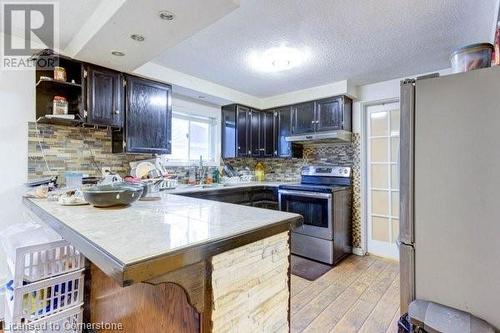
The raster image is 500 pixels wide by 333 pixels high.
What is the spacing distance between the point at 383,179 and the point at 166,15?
3.15m

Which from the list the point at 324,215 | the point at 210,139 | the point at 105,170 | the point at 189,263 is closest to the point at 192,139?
the point at 210,139

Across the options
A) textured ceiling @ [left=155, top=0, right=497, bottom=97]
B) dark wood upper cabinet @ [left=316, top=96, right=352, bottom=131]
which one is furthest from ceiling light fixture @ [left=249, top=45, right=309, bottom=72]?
dark wood upper cabinet @ [left=316, top=96, right=352, bottom=131]

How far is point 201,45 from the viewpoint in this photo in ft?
7.66

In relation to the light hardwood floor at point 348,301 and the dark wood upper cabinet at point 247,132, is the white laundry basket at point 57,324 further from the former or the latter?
the dark wood upper cabinet at point 247,132

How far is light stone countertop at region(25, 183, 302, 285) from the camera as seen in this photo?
2.30 ft

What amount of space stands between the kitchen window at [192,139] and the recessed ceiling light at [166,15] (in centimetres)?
188

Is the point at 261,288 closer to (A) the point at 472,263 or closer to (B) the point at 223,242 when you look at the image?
(B) the point at 223,242

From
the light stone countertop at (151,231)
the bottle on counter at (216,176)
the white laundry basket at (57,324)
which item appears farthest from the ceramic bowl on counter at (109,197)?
the bottle on counter at (216,176)

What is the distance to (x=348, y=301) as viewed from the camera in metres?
2.22

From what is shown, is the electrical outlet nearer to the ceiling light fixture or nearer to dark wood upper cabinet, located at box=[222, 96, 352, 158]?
dark wood upper cabinet, located at box=[222, 96, 352, 158]

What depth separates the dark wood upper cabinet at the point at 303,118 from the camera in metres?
3.55

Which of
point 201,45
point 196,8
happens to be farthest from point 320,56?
point 196,8

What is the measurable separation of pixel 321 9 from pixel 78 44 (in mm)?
1965

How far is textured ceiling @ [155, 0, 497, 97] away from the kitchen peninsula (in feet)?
4.90
